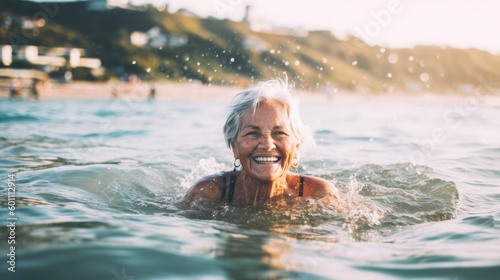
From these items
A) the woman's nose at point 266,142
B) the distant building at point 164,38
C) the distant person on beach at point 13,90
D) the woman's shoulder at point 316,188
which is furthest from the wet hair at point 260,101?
the distant building at point 164,38

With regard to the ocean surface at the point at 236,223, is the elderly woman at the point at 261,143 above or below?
above

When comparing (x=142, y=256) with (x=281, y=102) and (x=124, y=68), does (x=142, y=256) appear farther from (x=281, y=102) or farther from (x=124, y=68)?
(x=124, y=68)

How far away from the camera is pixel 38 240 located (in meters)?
3.60

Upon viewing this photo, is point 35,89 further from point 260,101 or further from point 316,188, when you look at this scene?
point 260,101

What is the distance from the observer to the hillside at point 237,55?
75750mm

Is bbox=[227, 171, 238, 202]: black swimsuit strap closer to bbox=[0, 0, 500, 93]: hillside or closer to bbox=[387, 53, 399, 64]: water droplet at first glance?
bbox=[0, 0, 500, 93]: hillside

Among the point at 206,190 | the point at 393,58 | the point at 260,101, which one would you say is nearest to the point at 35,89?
the point at 206,190

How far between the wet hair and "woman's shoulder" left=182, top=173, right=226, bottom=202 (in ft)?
1.64

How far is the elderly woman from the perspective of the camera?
15.8 feet

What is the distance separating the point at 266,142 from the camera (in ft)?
15.5

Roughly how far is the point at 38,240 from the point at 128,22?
122 meters

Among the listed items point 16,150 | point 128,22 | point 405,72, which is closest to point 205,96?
point 16,150

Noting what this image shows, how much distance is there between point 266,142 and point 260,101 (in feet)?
1.40

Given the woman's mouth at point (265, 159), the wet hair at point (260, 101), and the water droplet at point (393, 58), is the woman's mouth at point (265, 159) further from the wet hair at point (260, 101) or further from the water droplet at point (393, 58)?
the water droplet at point (393, 58)
